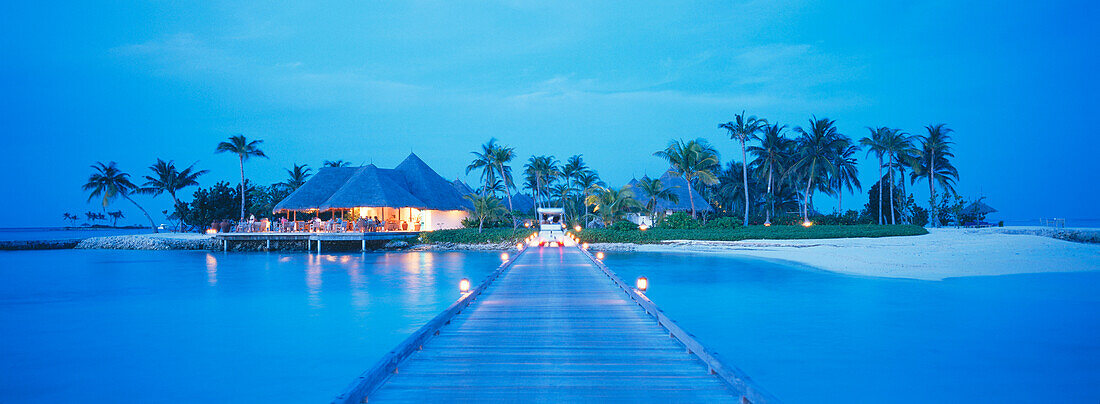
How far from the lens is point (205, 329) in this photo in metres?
10.6

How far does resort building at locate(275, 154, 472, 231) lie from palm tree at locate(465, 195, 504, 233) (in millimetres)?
3240

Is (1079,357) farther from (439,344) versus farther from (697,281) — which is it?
(697,281)

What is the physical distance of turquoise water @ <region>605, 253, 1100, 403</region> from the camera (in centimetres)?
679

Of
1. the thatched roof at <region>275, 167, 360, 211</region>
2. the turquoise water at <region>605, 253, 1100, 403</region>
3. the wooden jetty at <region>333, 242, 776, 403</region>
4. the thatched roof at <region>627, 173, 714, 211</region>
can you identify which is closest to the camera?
the wooden jetty at <region>333, 242, 776, 403</region>

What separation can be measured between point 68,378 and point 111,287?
11.5m

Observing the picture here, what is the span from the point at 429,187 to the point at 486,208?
18.5 feet

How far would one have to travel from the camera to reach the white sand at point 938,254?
1725cm

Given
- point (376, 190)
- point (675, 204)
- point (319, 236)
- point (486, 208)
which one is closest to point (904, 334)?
point (486, 208)

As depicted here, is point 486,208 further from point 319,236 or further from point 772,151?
point 772,151

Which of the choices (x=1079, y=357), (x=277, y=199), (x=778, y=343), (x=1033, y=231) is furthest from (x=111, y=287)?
(x=1033, y=231)

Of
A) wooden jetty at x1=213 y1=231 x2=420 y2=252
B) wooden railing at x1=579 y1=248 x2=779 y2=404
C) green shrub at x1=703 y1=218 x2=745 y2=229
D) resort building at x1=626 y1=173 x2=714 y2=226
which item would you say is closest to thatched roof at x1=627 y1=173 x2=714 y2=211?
resort building at x1=626 y1=173 x2=714 y2=226

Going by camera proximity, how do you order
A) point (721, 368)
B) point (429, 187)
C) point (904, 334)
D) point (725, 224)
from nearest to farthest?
point (721, 368)
point (904, 334)
point (725, 224)
point (429, 187)

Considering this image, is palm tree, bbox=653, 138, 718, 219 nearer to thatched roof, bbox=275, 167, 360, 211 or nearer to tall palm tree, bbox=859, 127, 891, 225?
tall palm tree, bbox=859, 127, 891, 225

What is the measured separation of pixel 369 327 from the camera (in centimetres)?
1079
